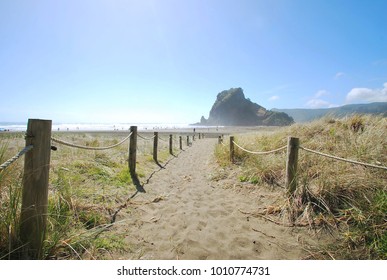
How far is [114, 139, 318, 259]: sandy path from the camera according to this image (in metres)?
2.55

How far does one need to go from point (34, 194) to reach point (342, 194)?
4.14 metres

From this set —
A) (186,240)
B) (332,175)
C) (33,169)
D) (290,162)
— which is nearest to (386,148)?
(332,175)

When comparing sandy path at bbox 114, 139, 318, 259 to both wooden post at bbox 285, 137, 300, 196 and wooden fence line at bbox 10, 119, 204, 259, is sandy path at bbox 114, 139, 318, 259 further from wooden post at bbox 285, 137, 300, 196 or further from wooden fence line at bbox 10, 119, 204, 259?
wooden fence line at bbox 10, 119, 204, 259

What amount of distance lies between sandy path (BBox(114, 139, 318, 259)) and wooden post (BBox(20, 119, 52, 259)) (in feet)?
2.78

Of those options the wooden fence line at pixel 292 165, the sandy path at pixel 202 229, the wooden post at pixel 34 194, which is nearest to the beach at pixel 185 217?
the sandy path at pixel 202 229

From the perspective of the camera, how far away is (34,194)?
2014 millimetres

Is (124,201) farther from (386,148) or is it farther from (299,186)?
(386,148)

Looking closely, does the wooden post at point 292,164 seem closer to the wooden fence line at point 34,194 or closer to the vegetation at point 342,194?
the vegetation at point 342,194

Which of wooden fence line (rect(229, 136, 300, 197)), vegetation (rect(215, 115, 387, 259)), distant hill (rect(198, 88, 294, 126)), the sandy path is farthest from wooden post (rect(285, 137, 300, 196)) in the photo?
distant hill (rect(198, 88, 294, 126))

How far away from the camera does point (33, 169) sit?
1.99 meters

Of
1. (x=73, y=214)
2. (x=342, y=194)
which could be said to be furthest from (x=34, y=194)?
(x=342, y=194)

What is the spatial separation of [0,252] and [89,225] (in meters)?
1.07

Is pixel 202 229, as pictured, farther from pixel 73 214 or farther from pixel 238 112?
pixel 238 112
